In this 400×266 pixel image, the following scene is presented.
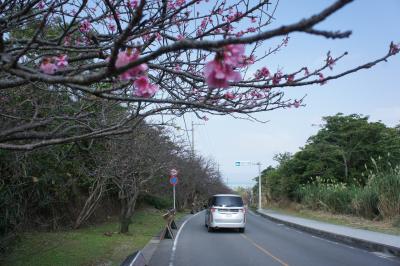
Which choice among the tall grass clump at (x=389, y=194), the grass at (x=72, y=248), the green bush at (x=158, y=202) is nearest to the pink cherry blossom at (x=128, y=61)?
the grass at (x=72, y=248)

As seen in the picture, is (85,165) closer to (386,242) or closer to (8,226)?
(8,226)

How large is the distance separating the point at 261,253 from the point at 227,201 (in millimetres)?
9065

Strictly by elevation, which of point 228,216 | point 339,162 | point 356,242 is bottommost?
point 356,242

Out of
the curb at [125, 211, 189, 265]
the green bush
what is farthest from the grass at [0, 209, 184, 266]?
the green bush

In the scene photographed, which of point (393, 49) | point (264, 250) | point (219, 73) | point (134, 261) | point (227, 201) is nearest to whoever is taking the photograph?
point (219, 73)

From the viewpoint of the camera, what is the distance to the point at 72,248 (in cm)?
1336

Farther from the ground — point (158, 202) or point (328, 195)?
point (328, 195)

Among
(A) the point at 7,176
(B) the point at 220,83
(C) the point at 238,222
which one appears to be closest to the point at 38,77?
(B) the point at 220,83

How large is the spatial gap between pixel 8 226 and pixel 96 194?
1006 cm

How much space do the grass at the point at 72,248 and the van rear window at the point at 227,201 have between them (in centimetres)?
577

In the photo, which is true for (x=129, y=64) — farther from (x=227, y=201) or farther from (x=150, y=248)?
(x=227, y=201)

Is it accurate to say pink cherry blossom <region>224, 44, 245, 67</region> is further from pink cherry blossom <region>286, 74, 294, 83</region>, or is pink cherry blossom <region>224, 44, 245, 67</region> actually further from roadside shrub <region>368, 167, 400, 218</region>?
roadside shrub <region>368, 167, 400, 218</region>

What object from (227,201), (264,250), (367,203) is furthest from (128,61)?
(367,203)

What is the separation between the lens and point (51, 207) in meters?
18.0
